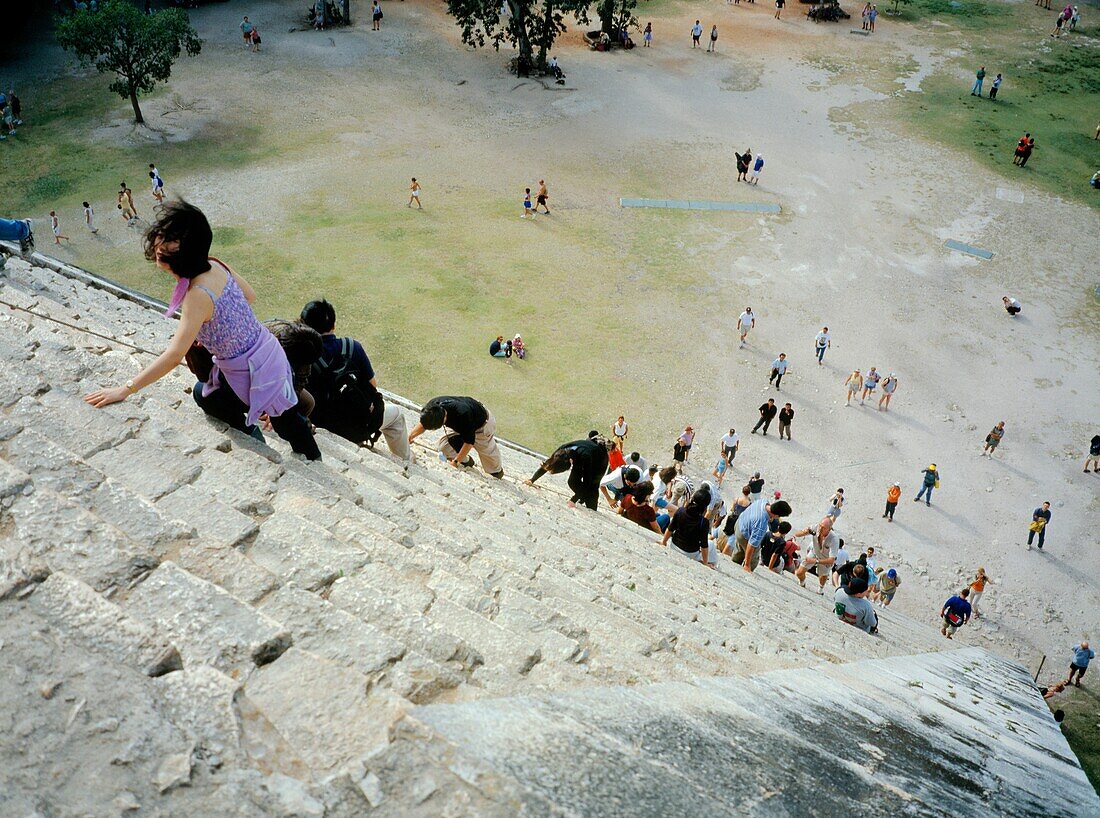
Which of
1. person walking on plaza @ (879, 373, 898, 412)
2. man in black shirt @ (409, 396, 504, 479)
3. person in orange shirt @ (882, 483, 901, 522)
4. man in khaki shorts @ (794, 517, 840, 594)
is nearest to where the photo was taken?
man in black shirt @ (409, 396, 504, 479)

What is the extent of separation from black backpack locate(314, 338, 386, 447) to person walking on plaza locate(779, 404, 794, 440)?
11.2 meters

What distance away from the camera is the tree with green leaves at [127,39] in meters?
23.4

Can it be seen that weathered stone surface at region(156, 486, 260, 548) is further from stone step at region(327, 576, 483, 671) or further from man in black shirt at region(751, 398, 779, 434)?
man in black shirt at region(751, 398, 779, 434)

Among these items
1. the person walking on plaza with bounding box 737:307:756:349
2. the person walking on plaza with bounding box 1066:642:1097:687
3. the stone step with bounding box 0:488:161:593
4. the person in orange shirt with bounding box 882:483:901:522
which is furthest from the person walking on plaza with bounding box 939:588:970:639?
the stone step with bounding box 0:488:161:593

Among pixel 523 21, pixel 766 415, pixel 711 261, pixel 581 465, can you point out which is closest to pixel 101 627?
pixel 581 465

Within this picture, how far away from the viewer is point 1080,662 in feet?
40.7

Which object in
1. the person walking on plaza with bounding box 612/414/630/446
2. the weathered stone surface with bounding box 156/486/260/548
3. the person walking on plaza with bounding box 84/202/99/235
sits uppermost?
the weathered stone surface with bounding box 156/486/260/548

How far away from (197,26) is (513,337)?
25.6 metres

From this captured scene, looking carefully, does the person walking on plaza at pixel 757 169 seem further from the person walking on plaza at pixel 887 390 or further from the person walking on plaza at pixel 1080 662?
the person walking on plaza at pixel 1080 662

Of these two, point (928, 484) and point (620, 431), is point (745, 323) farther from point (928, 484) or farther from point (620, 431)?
point (928, 484)

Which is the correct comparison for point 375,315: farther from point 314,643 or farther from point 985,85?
point 985,85

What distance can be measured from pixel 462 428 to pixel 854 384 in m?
12.2

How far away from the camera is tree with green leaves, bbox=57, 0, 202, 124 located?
23.4 metres

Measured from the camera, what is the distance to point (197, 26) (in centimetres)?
3331
